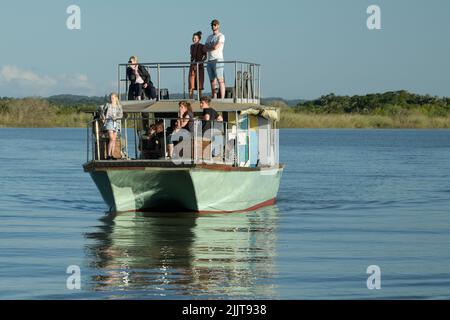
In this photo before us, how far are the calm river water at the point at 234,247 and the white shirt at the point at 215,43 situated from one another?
12.4 ft

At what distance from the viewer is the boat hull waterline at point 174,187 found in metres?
26.5

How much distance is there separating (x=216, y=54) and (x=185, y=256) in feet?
26.7

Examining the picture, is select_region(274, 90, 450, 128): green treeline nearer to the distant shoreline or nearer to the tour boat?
the distant shoreline

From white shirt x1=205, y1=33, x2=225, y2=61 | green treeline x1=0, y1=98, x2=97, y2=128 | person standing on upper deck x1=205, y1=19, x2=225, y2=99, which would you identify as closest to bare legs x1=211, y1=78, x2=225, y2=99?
person standing on upper deck x1=205, y1=19, x2=225, y2=99

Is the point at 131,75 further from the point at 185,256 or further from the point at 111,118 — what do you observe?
the point at 185,256

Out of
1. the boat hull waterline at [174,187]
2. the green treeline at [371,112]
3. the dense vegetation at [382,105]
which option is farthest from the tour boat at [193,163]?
the dense vegetation at [382,105]

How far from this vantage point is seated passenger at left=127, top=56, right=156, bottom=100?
29.2m

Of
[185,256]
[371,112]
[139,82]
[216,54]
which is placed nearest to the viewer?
[185,256]

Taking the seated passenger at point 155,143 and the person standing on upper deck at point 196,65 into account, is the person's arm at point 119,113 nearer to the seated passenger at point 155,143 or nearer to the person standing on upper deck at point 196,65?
the seated passenger at point 155,143

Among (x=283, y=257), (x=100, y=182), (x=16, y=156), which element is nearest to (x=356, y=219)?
(x=100, y=182)

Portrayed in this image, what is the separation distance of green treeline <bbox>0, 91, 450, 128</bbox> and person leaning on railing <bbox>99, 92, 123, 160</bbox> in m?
84.1

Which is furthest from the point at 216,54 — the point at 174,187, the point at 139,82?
the point at 174,187

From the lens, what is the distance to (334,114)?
12875 centimetres

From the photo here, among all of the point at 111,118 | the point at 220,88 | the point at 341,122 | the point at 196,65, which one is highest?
the point at 196,65
